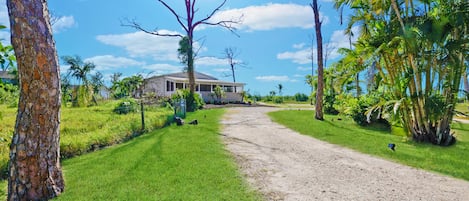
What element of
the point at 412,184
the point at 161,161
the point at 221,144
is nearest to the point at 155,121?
the point at 221,144

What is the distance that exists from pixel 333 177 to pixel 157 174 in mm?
2815

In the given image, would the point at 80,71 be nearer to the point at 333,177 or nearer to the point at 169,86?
the point at 169,86

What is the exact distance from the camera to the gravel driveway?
12.8 ft

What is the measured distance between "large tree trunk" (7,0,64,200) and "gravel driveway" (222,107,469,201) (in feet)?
9.46

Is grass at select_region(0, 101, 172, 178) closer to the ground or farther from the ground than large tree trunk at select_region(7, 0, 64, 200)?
closer to the ground

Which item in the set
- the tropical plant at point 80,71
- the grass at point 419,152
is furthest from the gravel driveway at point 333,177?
the tropical plant at point 80,71

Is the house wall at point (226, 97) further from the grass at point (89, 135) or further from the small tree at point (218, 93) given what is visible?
the grass at point (89, 135)

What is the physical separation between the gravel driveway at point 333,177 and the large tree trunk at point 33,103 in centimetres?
288

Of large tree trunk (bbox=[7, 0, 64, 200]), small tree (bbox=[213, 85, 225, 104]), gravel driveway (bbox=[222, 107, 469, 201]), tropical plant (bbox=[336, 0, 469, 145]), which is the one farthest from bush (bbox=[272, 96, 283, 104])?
large tree trunk (bbox=[7, 0, 64, 200])

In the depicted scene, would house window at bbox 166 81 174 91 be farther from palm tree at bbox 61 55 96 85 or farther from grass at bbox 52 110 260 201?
grass at bbox 52 110 260 201

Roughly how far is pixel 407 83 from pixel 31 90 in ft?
27.3

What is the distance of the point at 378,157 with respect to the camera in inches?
244

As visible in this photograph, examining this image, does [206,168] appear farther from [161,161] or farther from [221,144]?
[221,144]

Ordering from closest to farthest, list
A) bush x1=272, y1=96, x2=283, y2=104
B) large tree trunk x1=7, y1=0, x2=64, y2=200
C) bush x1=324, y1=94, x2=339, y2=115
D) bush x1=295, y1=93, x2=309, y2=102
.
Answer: large tree trunk x1=7, y1=0, x2=64, y2=200 → bush x1=324, y1=94, x2=339, y2=115 → bush x1=272, y1=96, x2=283, y2=104 → bush x1=295, y1=93, x2=309, y2=102
